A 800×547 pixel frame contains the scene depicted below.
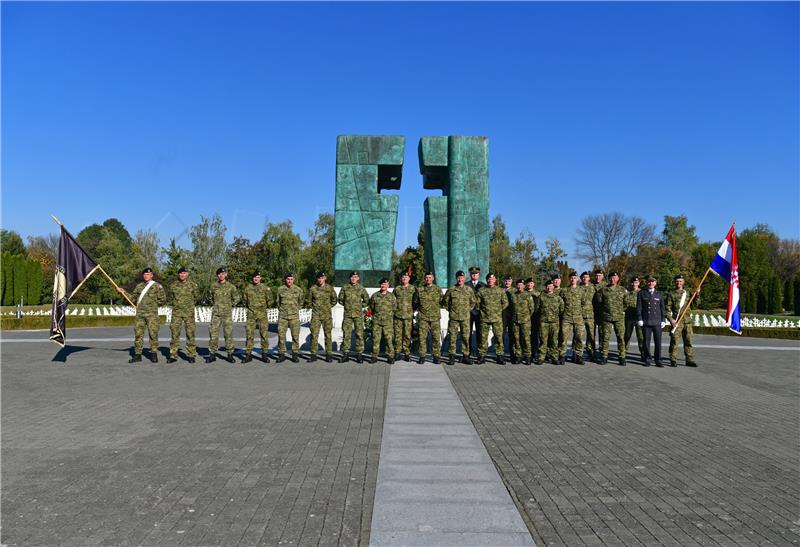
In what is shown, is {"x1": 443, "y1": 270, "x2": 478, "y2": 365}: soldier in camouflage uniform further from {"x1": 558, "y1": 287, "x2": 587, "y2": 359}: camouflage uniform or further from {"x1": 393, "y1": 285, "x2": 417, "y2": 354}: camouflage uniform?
{"x1": 558, "y1": 287, "x2": 587, "y2": 359}: camouflage uniform

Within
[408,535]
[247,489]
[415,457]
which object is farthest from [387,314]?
[408,535]

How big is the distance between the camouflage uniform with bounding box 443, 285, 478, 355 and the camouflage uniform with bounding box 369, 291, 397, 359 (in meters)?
1.08

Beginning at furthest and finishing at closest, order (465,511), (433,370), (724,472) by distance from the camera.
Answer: (433,370) < (724,472) < (465,511)

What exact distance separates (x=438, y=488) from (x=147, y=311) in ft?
28.3

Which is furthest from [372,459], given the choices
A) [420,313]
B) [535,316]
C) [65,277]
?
[65,277]

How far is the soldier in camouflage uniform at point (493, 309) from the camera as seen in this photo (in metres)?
11.1

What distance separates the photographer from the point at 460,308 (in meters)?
11.0

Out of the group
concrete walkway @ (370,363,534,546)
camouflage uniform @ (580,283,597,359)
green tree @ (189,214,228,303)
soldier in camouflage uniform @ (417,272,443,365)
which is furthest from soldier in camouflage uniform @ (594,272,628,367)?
green tree @ (189,214,228,303)

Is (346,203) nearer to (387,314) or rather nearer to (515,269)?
(387,314)

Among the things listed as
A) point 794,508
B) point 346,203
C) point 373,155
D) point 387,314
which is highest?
point 373,155

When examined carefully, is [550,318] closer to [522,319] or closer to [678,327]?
[522,319]

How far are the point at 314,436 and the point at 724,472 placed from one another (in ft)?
11.7

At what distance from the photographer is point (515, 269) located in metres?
45.5

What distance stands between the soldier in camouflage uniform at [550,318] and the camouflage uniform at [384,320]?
2.90 m
